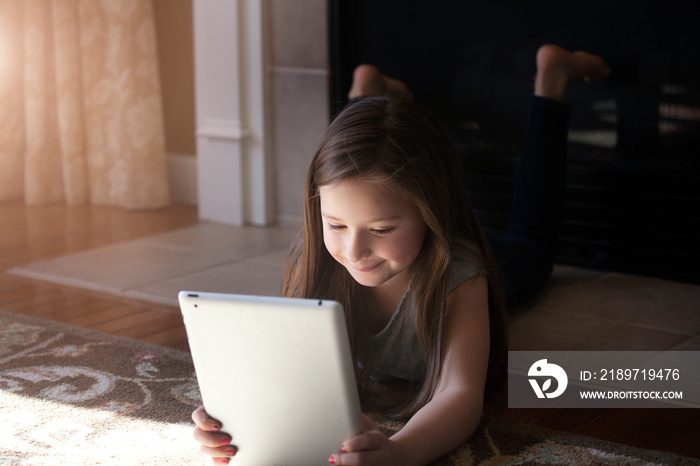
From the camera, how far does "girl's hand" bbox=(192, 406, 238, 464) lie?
95cm

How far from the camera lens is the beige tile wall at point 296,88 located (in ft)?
7.51

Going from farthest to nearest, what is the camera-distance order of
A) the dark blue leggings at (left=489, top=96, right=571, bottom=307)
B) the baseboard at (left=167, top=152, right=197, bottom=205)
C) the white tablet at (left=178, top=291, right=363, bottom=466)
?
the baseboard at (left=167, top=152, right=197, bottom=205) < the dark blue leggings at (left=489, top=96, right=571, bottom=307) < the white tablet at (left=178, top=291, right=363, bottom=466)

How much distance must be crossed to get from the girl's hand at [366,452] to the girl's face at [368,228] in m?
0.24

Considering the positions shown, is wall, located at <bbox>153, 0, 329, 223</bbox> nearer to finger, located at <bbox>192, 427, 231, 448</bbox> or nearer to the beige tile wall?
the beige tile wall

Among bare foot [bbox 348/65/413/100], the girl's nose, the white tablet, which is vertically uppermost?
bare foot [bbox 348/65/413/100]

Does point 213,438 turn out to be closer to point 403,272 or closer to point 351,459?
point 351,459

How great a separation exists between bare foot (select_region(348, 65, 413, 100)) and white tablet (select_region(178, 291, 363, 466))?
4.00 feet

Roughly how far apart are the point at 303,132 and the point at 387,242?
1328 millimetres

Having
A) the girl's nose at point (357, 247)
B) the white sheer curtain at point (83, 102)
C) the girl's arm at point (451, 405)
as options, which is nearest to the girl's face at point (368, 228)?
the girl's nose at point (357, 247)

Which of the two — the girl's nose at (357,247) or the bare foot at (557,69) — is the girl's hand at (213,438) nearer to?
the girl's nose at (357,247)

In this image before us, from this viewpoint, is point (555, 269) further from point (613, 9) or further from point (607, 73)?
point (613, 9)

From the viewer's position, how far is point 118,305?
1.75 m

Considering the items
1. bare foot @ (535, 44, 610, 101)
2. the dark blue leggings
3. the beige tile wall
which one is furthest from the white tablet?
the beige tile wall

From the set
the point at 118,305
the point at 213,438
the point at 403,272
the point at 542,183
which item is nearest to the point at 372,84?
the point at 542,183
